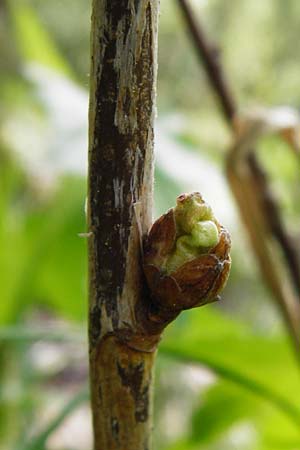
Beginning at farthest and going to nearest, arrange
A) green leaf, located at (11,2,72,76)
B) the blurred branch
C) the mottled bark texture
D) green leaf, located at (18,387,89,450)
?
green leaf, located at (11,2,72,76), the blurred branch, green leaf, located at (18,387,89,450), the mottled bark texture

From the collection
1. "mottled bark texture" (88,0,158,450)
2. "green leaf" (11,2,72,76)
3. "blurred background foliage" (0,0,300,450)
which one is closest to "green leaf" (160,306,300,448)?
"blurred background foliage" (0,0,300,450)

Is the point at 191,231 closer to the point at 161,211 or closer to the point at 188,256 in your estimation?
the point at 188,256

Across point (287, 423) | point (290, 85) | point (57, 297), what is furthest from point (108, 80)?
point (290, 85)

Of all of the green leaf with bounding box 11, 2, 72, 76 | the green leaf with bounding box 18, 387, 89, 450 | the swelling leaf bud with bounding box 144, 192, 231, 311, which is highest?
the green leaf with bounding box 11, 2, 72, 76

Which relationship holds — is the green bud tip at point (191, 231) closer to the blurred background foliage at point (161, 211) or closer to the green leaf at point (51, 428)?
the blurred background foliage at point (161, 211)

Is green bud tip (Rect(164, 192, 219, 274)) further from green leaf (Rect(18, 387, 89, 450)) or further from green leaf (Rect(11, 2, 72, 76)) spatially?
green leaf (Rect(11, 2, 72, 76))

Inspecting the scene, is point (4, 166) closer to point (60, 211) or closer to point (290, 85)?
point (60, 211)
